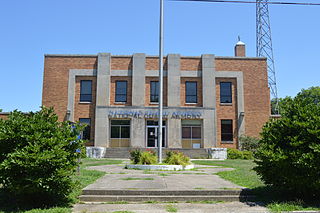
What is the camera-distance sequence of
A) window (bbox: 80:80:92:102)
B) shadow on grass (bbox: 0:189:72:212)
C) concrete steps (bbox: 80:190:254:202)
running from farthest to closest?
1. window (bbox: 80:80:92:102)
2. concrete steps (bbox: 80:190:254:202)
3. shadow on grass (bbox: 0:189:72:212)

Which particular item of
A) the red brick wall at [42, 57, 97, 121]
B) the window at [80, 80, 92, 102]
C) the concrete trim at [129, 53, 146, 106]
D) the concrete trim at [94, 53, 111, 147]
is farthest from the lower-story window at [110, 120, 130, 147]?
the red brick wall at [42, 57, 97, 121]

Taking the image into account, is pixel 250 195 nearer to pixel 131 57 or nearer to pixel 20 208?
pixel 20 208

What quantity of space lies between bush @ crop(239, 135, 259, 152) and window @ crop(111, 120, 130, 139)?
467 inches

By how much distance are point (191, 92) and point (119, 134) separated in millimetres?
8976

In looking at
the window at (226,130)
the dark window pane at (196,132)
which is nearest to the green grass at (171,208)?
the dark window pane at (196,132)

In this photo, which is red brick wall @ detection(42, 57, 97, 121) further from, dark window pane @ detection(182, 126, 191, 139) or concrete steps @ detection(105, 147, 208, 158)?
dark window pane @ detection(182, 126, 191, 139)

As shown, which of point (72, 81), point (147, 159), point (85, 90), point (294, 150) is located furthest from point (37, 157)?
point (72, 81)

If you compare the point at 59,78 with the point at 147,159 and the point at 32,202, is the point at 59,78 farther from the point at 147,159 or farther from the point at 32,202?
the point at 32,202

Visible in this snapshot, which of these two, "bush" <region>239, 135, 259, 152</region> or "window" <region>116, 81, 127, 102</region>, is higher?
"window" <region>116, 81, 127, 102</region>

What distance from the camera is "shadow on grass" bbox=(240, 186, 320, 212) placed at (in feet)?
23.8

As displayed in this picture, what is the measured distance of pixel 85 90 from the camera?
32250mm

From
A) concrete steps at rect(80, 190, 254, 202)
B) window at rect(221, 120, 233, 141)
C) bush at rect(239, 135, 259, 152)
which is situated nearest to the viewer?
concrete steps at rect(80, 190, 254, 202)

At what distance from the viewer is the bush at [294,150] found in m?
7.29

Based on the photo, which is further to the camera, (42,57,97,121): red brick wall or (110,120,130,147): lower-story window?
(42,57,97,121): red brick wall
